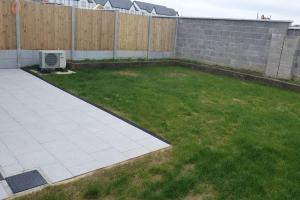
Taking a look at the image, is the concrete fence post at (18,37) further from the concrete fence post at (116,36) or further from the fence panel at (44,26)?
the concrete fence post at (116,36)

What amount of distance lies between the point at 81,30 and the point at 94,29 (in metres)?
0.49

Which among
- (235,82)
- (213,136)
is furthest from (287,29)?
(213,136)

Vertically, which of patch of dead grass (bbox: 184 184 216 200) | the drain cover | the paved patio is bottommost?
patch of dead grass (bbox: 184 184 216 200)

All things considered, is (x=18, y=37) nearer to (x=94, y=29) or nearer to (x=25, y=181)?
(x=94, y=29)

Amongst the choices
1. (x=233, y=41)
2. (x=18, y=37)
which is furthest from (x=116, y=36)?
(x=233, y=41)

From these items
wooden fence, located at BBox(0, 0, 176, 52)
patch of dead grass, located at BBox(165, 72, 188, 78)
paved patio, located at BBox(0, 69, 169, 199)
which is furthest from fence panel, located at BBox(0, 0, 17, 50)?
patch of dead grass, located at BBox(165, 72, 188, 78)

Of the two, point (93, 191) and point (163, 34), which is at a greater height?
point (163, 34)

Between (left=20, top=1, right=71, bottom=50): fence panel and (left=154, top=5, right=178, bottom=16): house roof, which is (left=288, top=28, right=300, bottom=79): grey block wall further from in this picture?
(left=154, top=5, right=178, bottom=16): house roof

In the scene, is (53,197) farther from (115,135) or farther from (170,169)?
(115,135)

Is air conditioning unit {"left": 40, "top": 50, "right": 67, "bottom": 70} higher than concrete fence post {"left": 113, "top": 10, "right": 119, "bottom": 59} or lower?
lower

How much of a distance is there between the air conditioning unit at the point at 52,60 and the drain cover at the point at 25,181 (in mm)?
5851

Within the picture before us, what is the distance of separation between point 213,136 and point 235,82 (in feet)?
16.7

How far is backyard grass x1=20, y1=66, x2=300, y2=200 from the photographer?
3115mm

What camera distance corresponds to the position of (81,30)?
9906mm
